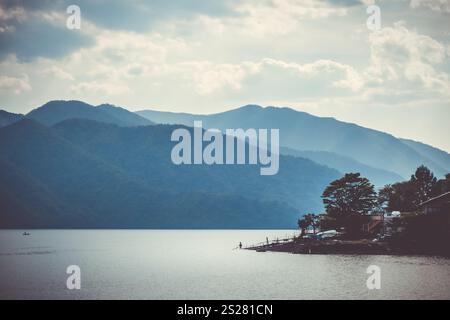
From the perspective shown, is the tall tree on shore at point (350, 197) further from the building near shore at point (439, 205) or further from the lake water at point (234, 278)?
the lake water at point (234, 278)

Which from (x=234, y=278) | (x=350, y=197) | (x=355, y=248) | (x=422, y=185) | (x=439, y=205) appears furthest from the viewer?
(x=422, y=185)

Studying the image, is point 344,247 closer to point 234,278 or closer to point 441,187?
point 441,187

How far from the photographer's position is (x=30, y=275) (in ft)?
370

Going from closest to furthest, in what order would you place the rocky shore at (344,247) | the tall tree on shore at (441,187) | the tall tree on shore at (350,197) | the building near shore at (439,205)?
the building near shore at (439,205)
the rocky shore at (344,247)
the tall tree on shore at (350,197)
the tall tree on shore at (441,187)

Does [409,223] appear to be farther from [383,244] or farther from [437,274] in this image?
[437,274]

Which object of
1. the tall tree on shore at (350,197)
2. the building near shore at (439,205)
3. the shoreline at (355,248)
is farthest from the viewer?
the tall tree on shore at (350,197)

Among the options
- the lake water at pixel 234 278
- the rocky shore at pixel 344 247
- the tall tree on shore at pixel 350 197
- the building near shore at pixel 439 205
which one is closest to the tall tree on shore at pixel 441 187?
the tall tree on shore at pixel 350 197

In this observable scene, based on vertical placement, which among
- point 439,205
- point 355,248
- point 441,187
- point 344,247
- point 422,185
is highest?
point 422,185

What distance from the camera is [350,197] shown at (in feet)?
544

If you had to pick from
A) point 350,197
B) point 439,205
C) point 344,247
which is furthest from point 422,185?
point 344,247

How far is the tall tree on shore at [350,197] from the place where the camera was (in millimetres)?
163312

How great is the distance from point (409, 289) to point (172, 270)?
50.1 m

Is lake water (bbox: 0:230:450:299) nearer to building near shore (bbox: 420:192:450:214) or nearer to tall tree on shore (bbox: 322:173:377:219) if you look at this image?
building near shore (bbox: 420:192:450:214)
